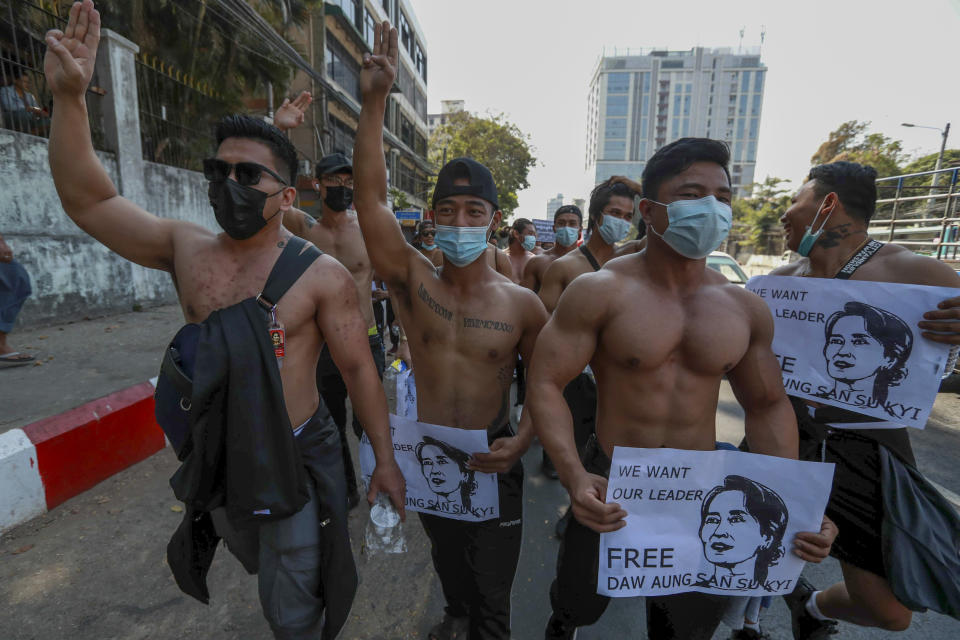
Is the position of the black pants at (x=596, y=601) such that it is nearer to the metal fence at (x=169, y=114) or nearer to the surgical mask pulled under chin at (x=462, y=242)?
the surgical mask pulled under chin at (x=462, y=242)

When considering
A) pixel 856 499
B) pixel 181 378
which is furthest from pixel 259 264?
pixel 856 499

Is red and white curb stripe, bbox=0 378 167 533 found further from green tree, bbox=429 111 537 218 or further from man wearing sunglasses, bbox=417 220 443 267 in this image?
green tree, bbox=429 111 537 218

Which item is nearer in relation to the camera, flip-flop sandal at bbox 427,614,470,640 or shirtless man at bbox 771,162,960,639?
shirtless man at bbox 771,162,960,639

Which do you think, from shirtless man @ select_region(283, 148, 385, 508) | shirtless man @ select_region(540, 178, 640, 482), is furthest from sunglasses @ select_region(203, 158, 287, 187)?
shirtless man @ select_region(540, 178, 640, 482)

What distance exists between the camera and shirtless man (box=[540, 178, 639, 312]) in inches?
143

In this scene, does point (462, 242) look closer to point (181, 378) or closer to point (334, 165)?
point (181, 378)

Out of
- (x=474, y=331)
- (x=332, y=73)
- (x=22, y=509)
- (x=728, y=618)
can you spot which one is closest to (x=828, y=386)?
(x=728, y=618)

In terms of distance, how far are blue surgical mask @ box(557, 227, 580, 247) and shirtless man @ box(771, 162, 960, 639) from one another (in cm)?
272

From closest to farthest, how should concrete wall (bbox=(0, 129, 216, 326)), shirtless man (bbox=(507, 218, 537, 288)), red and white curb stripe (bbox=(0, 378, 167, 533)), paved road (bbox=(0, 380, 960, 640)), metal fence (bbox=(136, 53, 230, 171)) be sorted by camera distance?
paved road (bbox=(0, 380, 960, 640)), red and white curb stripe (bbox=(0, 378, 167, 533)), concrete wall (bbox=(0, 129, 216, 326)), shirtless man (bbox=(507, 218, 537, 288)), metal fence (bbox=(136, 53, 230, 171))

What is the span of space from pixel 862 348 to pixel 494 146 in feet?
93.9

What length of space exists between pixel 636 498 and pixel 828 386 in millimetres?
1069

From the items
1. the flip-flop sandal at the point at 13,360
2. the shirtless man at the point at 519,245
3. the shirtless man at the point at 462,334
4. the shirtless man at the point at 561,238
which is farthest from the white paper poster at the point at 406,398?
the flip-flop sandal at the point at 13,360

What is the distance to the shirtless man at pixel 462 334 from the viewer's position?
1.98 m

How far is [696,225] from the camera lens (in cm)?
162
